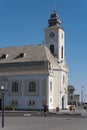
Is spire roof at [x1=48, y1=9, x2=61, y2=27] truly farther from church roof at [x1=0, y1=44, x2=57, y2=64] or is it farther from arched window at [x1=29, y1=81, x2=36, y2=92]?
arched window at [x1=29, y1=81, x2=36, y2=92]

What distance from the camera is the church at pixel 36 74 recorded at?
73125 millimetres

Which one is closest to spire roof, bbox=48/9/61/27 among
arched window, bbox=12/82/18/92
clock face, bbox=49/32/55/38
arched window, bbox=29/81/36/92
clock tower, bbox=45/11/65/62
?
clock tower, bbox=45/11/65/62

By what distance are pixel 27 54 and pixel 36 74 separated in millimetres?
6014

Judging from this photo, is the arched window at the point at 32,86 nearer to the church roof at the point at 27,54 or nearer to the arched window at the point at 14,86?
the arched window at the point at 14,86

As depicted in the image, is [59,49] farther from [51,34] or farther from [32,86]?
[32,86]

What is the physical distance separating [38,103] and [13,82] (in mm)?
7132

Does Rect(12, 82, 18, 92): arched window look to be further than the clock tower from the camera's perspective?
No

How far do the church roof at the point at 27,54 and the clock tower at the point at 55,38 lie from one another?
114 inches

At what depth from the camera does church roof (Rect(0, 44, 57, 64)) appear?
74.7 metres
